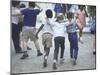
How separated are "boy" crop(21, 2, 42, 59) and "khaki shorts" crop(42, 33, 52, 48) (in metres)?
0.09

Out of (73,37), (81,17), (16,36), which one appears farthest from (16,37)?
(81,17)

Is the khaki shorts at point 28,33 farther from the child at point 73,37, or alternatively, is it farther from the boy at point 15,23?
the child at point 73,37

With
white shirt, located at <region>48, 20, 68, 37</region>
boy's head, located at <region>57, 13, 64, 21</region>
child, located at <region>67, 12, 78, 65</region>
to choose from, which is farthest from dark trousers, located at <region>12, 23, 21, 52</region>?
child, located at <region>67, 12, 78, 65</region>

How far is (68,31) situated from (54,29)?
18 cm

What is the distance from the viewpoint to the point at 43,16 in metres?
2.29

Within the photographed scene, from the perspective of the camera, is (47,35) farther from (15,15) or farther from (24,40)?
(15,15)

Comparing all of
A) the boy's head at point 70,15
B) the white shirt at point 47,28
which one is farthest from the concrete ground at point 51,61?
the boy's head at point 70,15

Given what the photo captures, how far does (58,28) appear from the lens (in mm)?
2357

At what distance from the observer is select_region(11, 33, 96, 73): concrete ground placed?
86.0 inches

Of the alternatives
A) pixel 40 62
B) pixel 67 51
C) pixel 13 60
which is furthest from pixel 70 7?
pixel 13 60

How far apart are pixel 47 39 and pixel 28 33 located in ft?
0.77

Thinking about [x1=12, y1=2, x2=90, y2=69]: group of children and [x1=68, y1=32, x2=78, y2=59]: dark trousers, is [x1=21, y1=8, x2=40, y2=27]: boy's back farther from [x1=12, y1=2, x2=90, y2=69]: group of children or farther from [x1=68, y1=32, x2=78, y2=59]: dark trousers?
[x1=68, y1=32, x2=78, y2=59]: dark trousers

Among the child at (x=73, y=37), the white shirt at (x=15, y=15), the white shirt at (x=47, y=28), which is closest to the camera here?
the white shirt at (x=15, y=15)

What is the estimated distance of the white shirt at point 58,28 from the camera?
2342 mm
